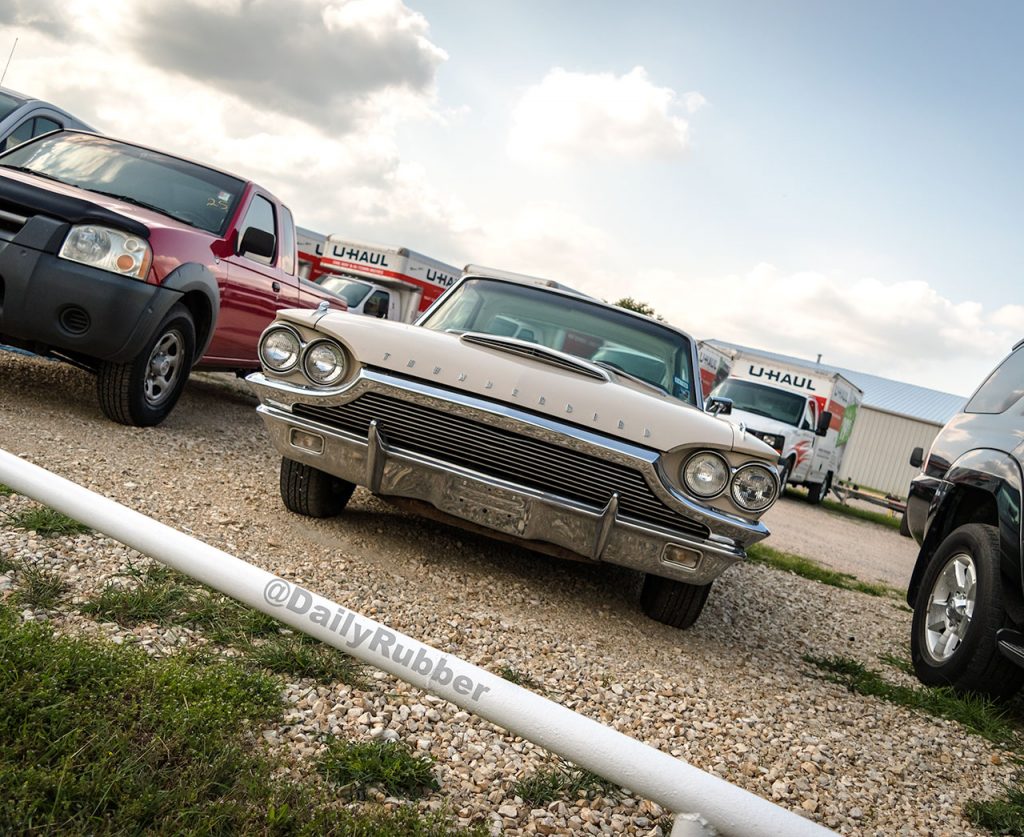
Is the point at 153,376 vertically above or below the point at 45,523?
above

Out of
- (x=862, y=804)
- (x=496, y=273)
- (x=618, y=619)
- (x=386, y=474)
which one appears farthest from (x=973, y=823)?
(x=496, y=273)

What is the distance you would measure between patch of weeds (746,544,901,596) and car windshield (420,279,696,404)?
2593mm

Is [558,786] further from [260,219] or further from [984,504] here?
[260,219]

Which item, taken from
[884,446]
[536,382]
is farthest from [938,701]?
[884,446]

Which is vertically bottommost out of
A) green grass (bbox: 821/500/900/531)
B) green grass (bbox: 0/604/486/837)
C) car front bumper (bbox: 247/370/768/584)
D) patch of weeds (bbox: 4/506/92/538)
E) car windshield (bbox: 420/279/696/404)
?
green grass (bbox: 0/604/486/837)

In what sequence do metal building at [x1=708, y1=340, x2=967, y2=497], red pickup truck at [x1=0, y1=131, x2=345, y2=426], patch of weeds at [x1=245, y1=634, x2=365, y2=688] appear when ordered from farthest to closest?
metal building at [x1=708, y1=340, x2=967, y2=497]
red pickup truck at [x1=0, y1=131, x2=345, y2=426]
patch of weeds at [x1=245, y1=634, x2=365, y2=688]

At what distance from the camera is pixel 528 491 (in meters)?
3.51

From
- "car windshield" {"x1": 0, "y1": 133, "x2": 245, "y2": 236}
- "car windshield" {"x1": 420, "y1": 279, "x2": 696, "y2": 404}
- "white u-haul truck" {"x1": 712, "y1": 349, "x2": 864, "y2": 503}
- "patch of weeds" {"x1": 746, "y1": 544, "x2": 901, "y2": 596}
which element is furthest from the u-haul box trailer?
"car windshield" {"x1": 0, "y1": 133, "x2": 245, "y2": 236}

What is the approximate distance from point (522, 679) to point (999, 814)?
1.61 m

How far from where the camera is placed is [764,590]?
5703mm

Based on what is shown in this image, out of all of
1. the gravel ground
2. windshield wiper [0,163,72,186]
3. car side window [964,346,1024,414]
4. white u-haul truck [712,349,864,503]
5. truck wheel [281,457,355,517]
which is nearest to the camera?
the gravel ground

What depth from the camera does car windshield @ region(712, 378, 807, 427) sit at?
15406 mm

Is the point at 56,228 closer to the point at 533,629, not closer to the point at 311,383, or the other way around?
the point at 311,383

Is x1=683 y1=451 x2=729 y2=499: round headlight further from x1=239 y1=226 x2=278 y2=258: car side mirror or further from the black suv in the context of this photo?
x1=239 y1=226 x2=278 y2=258: car side mirror
